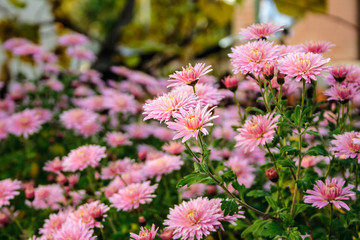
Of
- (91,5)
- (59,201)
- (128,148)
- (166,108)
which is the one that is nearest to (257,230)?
(166,108)

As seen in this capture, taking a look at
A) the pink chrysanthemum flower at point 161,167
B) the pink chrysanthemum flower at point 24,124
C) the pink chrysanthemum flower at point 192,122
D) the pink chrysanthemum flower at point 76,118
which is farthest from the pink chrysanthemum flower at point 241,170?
the pink chrysanthemum flower at point 24,124

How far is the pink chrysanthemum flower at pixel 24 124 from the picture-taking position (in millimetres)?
1662

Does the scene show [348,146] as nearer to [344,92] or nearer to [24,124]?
[344,92]

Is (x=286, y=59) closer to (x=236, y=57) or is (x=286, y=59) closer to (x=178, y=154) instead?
(x=236, y=57)

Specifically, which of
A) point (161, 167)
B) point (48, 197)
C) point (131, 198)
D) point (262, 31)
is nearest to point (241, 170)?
point (161, 167)

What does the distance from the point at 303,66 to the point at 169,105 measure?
0.30m

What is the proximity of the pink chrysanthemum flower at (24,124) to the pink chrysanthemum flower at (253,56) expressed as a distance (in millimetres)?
1131

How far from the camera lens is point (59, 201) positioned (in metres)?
1.37

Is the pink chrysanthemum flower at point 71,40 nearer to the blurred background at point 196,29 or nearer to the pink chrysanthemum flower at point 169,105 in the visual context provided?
the blurred background at point 196,29

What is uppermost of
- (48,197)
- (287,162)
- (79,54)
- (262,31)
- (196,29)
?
(196,29)

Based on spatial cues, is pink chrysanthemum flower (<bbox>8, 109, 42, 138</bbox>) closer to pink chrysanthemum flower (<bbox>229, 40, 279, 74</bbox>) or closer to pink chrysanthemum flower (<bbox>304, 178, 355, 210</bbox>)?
pink chrysanthemum flower (<bbox>229, 40, 279, 74</bbox>)

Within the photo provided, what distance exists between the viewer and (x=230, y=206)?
2.70 feet

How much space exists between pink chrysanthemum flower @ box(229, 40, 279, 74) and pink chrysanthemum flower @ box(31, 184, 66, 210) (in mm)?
840

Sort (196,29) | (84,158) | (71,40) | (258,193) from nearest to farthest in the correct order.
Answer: (258,193) < (84,158) < (71,40) < (196,29)
